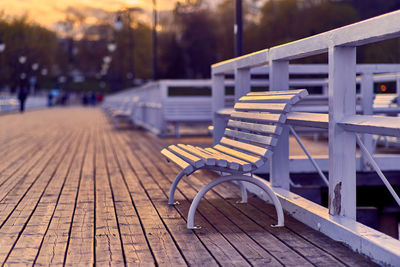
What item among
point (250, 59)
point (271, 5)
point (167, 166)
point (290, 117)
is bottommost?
point (167, 166)

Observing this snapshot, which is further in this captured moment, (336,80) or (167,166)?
(167,166)

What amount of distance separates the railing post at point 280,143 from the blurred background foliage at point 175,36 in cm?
3414

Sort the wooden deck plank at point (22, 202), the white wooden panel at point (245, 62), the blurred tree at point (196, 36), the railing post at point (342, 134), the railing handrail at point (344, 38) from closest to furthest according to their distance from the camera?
the railing handrail at point (344, 38) < the railing post at point (342, 134) < the wooden deck plank at point (22, 202) < the white wooden panel at point (245, 62) < the blurred tree at point (196, 36)

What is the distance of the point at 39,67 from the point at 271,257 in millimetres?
71374

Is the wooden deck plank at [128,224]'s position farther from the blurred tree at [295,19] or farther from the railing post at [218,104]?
the blurred tree at [295,19]

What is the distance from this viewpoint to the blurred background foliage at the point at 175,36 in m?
52.9

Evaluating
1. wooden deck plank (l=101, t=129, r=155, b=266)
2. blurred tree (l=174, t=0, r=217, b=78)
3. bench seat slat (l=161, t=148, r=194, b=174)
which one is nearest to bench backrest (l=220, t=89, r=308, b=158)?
bench seat slat (l=161, t=148, r=194, b=174)

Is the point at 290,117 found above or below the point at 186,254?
above

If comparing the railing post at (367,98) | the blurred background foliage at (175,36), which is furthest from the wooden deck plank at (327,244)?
the blurred background foliage at (175,36)

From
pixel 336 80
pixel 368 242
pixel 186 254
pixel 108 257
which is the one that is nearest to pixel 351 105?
pixel 336 80

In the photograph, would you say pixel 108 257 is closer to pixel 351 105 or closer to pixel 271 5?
pixel 351 105

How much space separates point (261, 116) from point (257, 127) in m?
0.08

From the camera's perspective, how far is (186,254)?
350cm

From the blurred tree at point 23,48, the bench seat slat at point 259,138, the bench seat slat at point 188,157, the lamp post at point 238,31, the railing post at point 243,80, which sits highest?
the blurred tree at point 23,48
